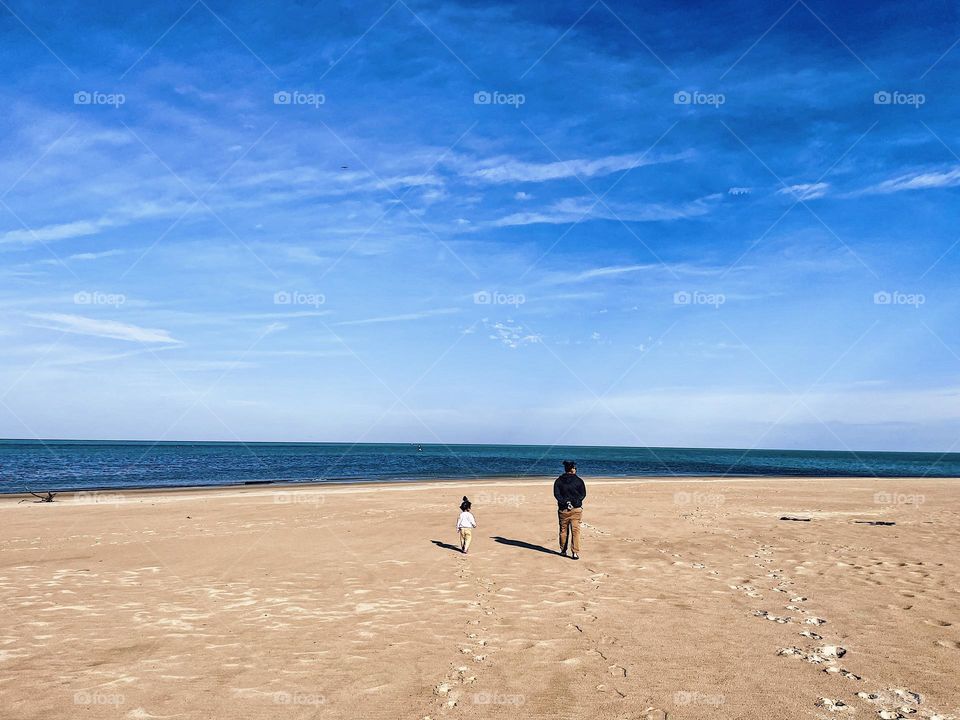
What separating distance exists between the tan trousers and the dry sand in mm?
400

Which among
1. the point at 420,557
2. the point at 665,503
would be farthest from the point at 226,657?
the point at 665,503

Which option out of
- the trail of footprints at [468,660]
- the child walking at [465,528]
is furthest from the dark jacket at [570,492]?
the trail of footprints at [468,660]

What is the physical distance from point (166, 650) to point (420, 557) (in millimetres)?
6535

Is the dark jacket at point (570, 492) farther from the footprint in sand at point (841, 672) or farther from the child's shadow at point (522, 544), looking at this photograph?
the footprint in sand at point (841, 672)

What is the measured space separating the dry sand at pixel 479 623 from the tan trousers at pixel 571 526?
15.7 inches

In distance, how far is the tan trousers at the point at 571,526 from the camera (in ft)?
43.1

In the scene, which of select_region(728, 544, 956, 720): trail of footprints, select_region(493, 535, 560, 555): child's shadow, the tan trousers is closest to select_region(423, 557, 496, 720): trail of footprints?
the tan trousers

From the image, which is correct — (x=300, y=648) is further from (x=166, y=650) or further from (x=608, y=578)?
(x=608, y=578)

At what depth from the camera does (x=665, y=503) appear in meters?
24.9

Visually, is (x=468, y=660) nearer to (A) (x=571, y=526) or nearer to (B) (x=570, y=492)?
(A) (x=571, y=526)

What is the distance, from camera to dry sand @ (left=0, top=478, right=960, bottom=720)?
19.8 ft

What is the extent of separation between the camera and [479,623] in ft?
28.0

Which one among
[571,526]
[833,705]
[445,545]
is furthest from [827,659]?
[445,545]

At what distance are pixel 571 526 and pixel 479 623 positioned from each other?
17.2 ft
